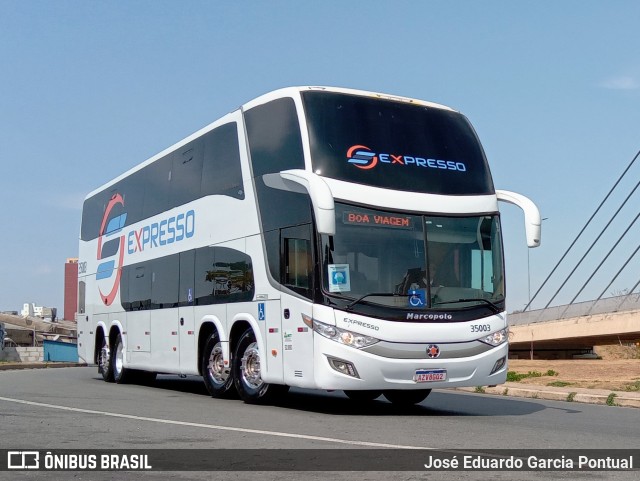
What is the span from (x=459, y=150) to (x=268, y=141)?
2786 millimetres

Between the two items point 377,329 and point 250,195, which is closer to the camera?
point 377,329

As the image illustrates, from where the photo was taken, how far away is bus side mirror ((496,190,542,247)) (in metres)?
13.6

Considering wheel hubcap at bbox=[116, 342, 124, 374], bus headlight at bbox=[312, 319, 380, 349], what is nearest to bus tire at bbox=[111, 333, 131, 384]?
wheel hubcap at bbox=[116, 342, 124, 374]

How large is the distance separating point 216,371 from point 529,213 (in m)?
5.88

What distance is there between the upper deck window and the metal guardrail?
94.6 ft

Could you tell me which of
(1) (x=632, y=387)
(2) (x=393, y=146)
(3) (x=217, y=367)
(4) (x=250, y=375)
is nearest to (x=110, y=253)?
(3) (x=217, y=367)

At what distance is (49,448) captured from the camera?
28.7ft

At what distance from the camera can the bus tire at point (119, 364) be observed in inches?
831

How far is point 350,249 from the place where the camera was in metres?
12.6

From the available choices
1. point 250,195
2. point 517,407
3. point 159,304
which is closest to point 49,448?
point 250,195

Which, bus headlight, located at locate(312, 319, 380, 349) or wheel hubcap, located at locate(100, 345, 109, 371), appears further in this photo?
wheel hubcap, located at locate(100, 345, 109, 371)

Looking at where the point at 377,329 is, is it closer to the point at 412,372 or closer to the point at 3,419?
the point at 412,372

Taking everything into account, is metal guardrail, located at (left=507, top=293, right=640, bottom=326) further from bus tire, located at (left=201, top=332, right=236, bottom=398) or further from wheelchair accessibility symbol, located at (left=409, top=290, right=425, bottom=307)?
wheelchair accessibility symbol, located at (left=409, top=290, right=425, bottom=307)

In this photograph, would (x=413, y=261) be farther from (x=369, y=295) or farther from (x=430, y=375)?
(x=430, y=375)
